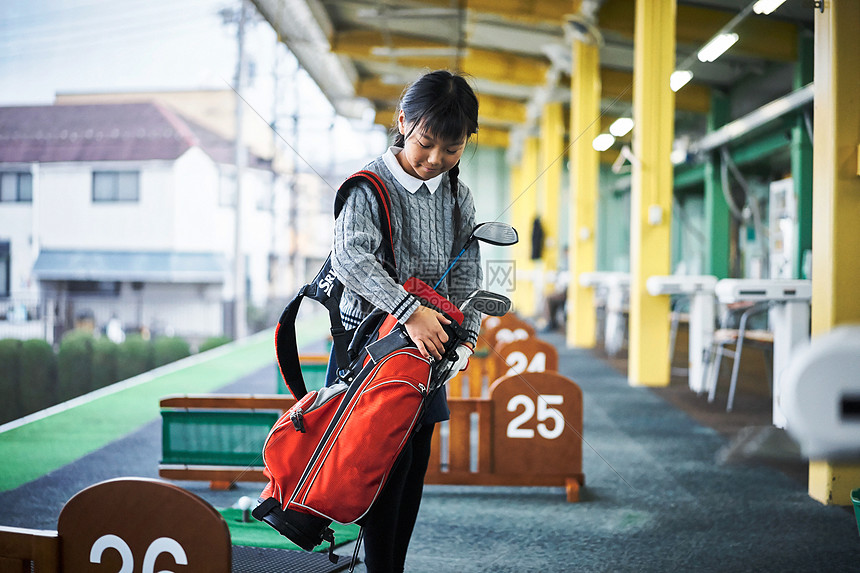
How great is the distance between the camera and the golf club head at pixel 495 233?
1.21 meters

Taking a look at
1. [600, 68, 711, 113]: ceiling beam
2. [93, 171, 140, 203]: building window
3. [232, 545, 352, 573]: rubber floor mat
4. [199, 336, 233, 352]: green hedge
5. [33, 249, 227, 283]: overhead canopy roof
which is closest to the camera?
[232, 545, 352, 573]: rubber floor mat

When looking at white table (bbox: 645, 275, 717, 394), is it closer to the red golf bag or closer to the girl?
the girl

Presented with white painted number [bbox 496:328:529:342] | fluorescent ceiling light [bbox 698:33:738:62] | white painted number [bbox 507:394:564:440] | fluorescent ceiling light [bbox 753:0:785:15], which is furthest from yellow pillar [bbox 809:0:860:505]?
white painted number [bbox 496:328:529:342]

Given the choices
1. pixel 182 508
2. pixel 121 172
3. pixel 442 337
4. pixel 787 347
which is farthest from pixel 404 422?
pixel 121 172

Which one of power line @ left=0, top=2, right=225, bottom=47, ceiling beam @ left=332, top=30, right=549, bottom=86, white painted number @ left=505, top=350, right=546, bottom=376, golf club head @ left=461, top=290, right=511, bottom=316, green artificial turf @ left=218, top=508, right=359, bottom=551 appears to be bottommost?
green artificial turf @ left=218, top=508, right=359, bottom=551

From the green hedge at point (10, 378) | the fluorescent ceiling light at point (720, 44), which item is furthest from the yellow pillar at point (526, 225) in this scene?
the green hedge at point (10, 378)

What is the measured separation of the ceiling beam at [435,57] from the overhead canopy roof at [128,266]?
2900 millimetres

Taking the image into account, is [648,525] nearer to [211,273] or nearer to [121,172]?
[121,172]

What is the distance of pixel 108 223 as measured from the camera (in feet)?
19.7

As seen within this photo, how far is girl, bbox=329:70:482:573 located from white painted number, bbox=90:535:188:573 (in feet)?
1.00

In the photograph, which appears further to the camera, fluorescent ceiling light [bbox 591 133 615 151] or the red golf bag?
fluorescent ceiling light [bbox 591 133 615 151]

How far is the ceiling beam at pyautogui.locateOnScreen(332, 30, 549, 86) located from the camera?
8.30m

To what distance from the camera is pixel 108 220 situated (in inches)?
236

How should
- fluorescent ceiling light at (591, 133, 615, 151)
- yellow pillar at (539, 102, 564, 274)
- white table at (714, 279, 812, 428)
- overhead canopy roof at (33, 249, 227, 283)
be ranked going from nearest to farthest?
white table at (714, 279, 812, 428) < overhead canopy roof at (33, 249, 227, 283) < fluorescent ceiling light at (591, 133, 615, 151) < yellow pillar at (539, 102, 564, 274)
